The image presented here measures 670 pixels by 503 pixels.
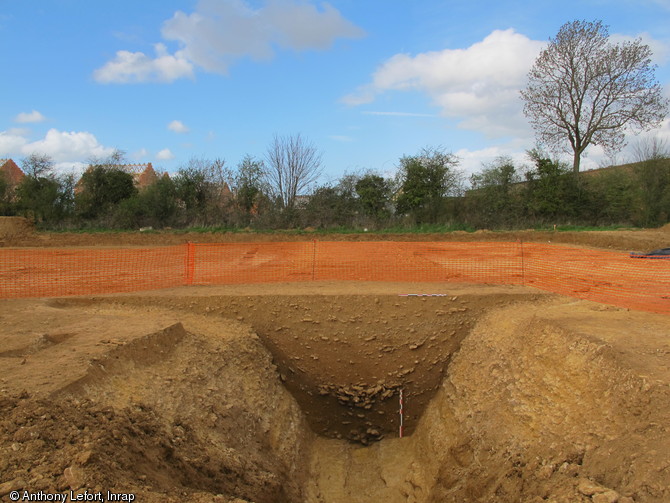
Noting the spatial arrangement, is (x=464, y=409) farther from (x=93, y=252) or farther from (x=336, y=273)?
(x=93, y=252)

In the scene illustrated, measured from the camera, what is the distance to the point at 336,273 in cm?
1219

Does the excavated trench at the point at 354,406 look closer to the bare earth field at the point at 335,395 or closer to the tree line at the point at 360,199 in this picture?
the bare earth field at the point at 335,395

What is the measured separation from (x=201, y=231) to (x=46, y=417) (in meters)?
19.9

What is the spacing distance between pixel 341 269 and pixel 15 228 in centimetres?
1825

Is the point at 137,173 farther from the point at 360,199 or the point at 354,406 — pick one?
the point at 354,406

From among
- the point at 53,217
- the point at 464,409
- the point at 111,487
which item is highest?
the point at 53,217

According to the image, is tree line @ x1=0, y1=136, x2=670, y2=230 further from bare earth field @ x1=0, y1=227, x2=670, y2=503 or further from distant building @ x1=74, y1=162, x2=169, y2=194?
bare earth field @ x1=0, y1=227, x2=670, y2=503

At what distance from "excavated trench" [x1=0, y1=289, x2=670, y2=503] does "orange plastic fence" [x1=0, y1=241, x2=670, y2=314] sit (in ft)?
5.89

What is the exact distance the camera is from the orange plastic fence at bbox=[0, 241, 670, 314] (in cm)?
1024

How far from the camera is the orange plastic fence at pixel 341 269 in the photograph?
33.6 feet

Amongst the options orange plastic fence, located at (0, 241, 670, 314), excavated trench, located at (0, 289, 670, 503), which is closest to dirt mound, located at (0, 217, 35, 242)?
orange plastic fence, located at (0, 241, 670, 314)

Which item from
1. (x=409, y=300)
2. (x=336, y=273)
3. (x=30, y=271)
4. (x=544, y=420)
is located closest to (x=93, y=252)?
(x=30, y=271)

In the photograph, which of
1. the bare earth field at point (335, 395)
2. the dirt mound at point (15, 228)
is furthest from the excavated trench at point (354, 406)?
the dirt mound at point (15, 228)

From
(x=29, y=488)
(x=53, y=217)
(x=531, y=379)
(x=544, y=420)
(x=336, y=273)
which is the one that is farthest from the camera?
(x=53, y=217)
